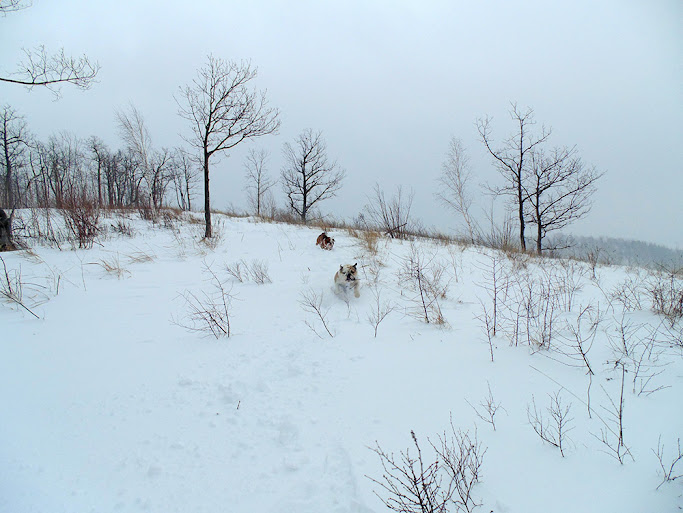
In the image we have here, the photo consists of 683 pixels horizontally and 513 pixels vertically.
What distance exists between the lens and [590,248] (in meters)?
7.08

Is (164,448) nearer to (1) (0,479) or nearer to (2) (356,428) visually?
(1) (0,479)

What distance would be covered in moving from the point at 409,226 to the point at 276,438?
8.54 meters

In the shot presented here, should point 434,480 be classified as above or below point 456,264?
below

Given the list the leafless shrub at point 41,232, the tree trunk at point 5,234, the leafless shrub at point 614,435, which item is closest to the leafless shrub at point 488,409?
the leafless shrub at point 614,435

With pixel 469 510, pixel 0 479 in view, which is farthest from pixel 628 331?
pixel 0 479

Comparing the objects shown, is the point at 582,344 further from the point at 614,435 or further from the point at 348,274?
the point at 348,274

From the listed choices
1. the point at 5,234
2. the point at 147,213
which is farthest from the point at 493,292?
the point at 147,213

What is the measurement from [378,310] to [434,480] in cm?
188

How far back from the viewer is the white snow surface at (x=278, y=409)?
1211 millimetres

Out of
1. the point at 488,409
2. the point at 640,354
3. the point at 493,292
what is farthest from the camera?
the point at 493,292

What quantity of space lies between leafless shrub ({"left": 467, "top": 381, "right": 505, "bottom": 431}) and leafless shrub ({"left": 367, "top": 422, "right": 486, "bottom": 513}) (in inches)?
7.2

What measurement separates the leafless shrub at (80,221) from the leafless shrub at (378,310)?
587 centimetres

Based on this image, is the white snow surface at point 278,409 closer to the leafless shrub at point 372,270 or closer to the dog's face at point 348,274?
the dog's face at point 348,274

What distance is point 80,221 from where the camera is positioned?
5.68 meters
